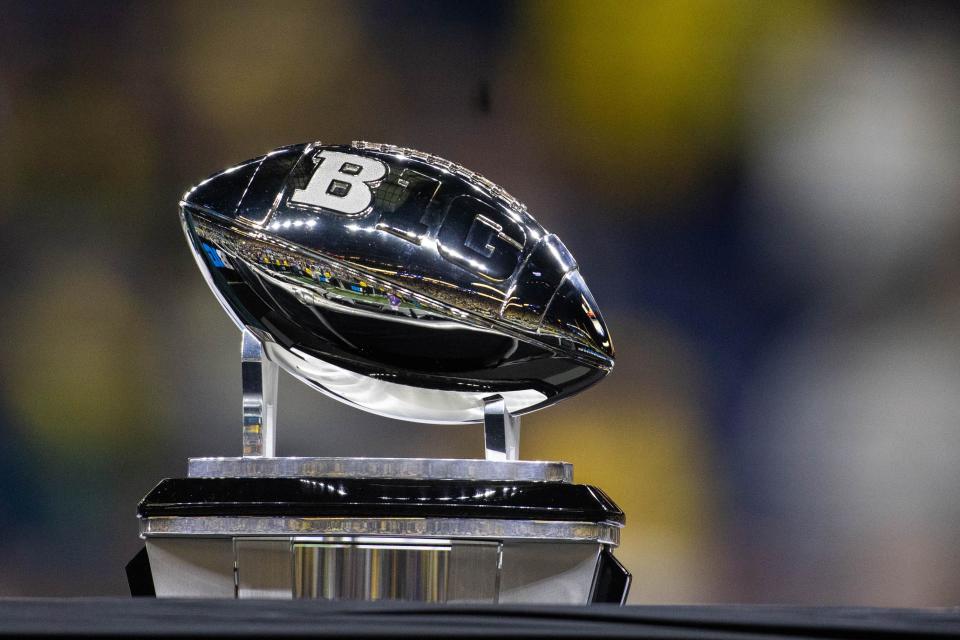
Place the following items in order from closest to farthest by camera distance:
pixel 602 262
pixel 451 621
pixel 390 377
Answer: pixel 451 621 → pixel 390 377 → pixel 602 262

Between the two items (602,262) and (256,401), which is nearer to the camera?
(256,401)

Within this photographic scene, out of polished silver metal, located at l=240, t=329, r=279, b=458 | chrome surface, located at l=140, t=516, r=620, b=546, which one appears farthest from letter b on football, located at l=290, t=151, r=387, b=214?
chrome surface, located at l=140, t=516, r=620, b=546

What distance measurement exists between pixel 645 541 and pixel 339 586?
955 mm

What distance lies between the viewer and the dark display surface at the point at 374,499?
0.90 m

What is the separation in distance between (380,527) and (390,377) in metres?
0.17

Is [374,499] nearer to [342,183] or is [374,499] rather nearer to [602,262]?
[342,183]

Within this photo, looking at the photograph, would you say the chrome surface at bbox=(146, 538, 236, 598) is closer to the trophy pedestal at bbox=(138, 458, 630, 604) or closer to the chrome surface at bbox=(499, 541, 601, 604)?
the trophy pedestal at bbox=(138, 458, 630, 604)

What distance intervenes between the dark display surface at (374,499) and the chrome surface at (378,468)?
19mm

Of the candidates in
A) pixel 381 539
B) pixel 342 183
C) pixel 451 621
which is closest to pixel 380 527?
pixel 381 539

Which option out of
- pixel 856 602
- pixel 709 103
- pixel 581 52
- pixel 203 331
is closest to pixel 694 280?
pixel 709 103

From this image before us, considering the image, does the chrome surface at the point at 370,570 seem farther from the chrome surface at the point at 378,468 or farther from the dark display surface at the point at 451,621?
the dark display surface at the point at 451,621

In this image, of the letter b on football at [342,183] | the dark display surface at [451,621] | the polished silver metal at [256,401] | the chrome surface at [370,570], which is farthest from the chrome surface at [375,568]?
the dark display surface at [451,621]

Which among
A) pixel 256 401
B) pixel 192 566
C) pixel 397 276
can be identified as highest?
pixel 397 276

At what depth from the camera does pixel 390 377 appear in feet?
3.31
